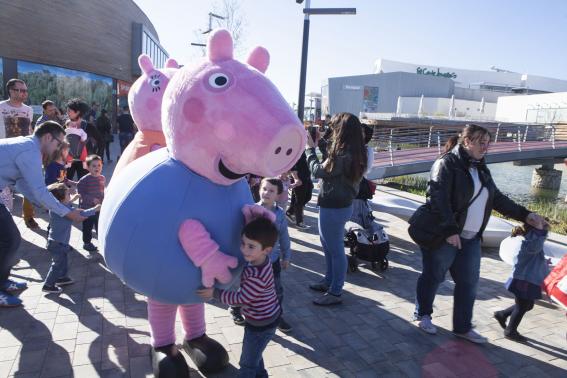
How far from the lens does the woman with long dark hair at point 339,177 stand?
12.4 ft

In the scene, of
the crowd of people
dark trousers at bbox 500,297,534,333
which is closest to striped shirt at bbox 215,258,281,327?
the crowd of people

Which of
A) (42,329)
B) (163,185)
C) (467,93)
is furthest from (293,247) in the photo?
(467,93)

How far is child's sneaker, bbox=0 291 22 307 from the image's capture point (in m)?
3.66

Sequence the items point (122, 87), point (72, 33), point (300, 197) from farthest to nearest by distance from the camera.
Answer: point (122, 87) < point (72, 33) < point (300, 197)

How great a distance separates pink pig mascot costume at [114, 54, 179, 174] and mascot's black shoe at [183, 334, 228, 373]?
5.62 ft

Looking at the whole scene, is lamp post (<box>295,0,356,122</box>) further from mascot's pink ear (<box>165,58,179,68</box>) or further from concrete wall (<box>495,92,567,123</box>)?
concrete wall (<box>495,92,567,123</box>)

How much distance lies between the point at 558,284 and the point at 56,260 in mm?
4689

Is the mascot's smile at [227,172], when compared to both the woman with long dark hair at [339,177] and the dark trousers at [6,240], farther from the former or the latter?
the dark trousers at [6,240]

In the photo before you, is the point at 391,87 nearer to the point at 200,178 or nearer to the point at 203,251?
the point at 200,178

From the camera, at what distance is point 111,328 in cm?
348

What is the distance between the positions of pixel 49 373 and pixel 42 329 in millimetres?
693

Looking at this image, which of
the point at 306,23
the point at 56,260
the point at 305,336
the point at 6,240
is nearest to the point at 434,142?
the point at 306,23

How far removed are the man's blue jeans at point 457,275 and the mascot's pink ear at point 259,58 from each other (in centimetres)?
225

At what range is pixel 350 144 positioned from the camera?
377cm
